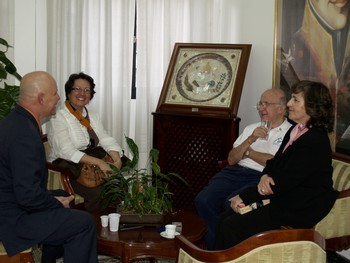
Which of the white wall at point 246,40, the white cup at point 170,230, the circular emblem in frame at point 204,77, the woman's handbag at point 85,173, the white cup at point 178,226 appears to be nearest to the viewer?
the white cup at point 170,230

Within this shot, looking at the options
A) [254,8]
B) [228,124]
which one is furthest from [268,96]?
[254,8]

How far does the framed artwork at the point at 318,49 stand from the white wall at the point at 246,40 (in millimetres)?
219

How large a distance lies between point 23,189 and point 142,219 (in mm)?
706

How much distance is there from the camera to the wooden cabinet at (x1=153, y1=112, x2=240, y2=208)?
3.97 m

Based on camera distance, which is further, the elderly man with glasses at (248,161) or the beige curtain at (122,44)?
the beige curtain at (122,44)

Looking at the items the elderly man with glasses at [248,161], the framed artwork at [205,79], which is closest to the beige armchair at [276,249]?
the elderly man with glasses at [248,161]

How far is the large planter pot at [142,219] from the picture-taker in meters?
2.76

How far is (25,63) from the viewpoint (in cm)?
462

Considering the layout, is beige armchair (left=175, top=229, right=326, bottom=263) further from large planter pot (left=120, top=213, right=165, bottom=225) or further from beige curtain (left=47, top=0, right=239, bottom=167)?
beige curtain (left=47, top=0, right=239, bottom=167)

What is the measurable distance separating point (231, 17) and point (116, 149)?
5.03 feet

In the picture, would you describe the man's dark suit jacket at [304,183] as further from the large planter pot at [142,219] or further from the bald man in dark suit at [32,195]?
the bald man in dark suit at [32,195]

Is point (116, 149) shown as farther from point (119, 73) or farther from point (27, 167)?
point (27, 167)

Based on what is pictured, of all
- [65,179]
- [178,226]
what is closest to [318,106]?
[178,226]

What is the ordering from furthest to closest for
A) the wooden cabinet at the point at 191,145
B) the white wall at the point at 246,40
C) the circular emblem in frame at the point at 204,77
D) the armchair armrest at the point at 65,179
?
the white wall at the point at 246,40 < the circular emblem in frame at the point at 204,77 < the wooden cabinet at the point at 191,145 < the armchair armrest at the point at 65,179
